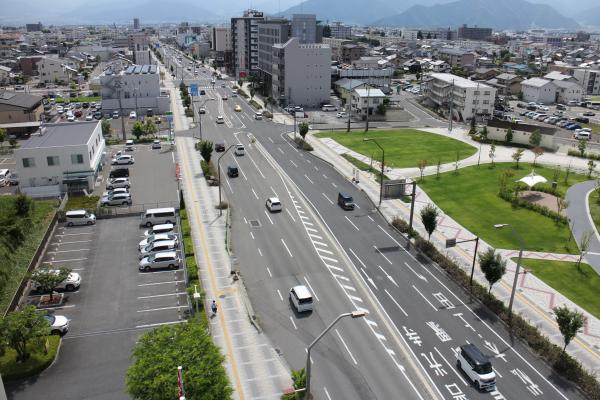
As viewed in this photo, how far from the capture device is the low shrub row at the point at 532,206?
54.5 metres

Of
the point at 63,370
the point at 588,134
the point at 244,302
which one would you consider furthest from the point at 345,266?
the point at 588,134

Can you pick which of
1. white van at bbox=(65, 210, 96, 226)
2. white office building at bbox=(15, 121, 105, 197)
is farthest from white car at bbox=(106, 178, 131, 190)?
white van at bbox=(65, 210, 96, 226)

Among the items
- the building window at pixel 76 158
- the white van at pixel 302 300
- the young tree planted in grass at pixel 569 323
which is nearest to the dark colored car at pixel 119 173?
the building window at pixel 76 158

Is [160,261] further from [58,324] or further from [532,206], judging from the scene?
[532,206]

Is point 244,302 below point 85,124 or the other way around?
below

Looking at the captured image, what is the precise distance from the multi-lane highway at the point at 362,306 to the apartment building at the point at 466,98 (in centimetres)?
6029

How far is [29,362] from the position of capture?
30031mm

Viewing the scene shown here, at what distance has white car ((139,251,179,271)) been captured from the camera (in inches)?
1668

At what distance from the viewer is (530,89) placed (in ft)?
471

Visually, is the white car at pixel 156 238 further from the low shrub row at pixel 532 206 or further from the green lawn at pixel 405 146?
the low shrub row at pixel 532 206

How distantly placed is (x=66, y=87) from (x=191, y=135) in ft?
301

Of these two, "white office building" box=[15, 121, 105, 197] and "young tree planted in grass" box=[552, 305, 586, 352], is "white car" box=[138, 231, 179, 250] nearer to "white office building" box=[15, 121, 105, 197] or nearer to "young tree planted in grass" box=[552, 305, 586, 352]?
"white office building" box=[15, 121, 105, 197]

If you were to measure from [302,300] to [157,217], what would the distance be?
2287cm

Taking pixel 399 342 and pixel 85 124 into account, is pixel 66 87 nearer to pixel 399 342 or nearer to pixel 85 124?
pixel 85 124
